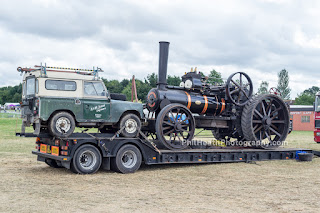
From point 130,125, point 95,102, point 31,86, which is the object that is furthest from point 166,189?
point 31,86

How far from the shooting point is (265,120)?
14109mm

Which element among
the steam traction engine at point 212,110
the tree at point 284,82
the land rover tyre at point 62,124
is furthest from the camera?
the tree at point 284,82

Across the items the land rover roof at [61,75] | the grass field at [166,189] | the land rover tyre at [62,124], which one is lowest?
the grass field at [166,189]

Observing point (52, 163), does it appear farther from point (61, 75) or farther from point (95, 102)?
point (61, 75)

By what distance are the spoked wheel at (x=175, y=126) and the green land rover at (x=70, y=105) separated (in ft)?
2.50

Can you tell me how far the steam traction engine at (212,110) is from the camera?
12.6 meters

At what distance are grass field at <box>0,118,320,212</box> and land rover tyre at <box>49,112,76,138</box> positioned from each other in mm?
1173

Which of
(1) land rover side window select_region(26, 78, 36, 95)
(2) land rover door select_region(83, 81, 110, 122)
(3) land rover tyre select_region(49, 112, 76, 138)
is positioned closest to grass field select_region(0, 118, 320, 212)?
(3) land rover tyre select_region(49, 112, 76, 138)

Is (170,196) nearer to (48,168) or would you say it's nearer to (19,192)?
(19,192)

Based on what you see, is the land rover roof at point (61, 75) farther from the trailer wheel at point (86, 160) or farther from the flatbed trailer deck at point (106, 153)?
the trailer wheel at point (86, 160)

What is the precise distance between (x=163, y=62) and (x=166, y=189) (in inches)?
203

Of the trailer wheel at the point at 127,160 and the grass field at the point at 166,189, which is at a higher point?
the trailer wheel at the point at 127,160

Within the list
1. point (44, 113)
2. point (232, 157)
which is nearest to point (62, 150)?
point (44, 113)

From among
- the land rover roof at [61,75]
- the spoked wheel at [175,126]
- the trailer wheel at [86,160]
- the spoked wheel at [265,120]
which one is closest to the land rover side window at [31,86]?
the land rover roof at [61,75]
